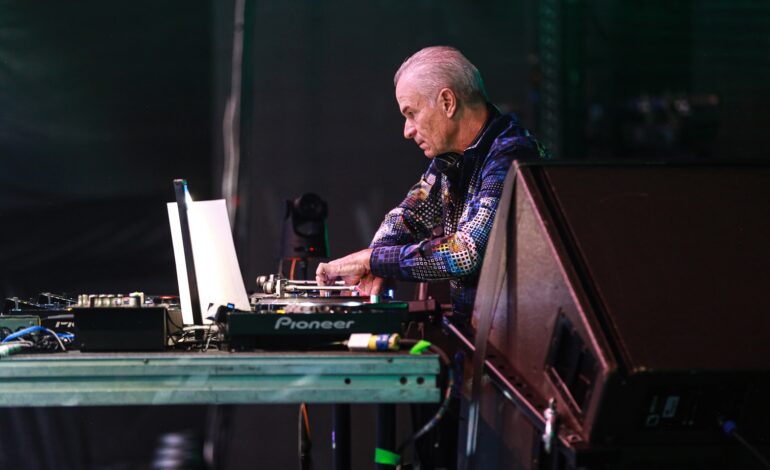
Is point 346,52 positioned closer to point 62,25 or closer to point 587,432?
point 62,25

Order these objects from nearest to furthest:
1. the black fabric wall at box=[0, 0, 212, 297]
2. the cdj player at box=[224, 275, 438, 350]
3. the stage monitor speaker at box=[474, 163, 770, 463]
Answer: the stage monitor speaker at box=[474, 163, 770, 463], the cdj player at box=[224, 275, 438, 350], the black fabric wall at box=[0, 0, 212, 297]

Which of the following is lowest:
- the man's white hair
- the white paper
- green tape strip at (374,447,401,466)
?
green tape strip at (374,447,401,466)

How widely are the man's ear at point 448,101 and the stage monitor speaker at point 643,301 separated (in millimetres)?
1000

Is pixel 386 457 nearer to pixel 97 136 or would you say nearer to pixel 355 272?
pixel 355 272

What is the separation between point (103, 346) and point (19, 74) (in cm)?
219

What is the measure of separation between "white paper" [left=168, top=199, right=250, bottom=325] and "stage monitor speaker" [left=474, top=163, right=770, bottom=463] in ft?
2.02

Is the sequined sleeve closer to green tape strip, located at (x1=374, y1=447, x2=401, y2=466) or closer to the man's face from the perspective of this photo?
the man's face

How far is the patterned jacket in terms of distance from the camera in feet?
7.11

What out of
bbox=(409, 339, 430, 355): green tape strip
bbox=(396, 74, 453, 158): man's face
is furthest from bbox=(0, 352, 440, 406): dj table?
bbox=(396, 74, 453, 158): man's face

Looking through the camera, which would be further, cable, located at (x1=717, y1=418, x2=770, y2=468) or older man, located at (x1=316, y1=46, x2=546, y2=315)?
older man, located at (x1=316, y1=46, x2=546, y2=315)

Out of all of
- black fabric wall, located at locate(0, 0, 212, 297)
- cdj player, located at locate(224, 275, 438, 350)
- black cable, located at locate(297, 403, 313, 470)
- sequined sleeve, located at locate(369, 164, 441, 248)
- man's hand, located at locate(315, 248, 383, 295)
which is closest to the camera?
cdj player, located at locate(224, 275, 438, 350)

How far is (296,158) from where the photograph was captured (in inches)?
145

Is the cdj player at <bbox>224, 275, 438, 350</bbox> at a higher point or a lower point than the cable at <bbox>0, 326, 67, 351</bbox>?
higher

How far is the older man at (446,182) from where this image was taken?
Answer: 7.17 feet
